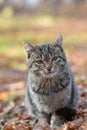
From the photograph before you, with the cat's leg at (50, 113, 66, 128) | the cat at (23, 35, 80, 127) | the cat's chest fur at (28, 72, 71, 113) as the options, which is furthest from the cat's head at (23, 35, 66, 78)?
the cat's leg at (50, 113, 66, 128)

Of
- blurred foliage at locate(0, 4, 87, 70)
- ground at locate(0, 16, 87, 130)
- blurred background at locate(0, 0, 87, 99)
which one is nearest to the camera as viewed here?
ground at locate(0, 16, 87, 130)

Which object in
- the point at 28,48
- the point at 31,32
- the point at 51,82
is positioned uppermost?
the point at 31,32

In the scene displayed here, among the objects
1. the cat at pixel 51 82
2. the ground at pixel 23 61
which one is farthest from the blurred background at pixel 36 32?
the cat at pixel 51 82

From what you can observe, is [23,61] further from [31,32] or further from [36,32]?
[36,32]

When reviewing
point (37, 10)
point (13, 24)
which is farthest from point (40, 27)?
point (37, 10)

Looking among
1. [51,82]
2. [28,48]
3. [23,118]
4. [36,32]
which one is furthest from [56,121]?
[36,32]

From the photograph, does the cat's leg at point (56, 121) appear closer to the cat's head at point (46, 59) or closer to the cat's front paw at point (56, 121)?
the cat's front paw at point (56, 121)

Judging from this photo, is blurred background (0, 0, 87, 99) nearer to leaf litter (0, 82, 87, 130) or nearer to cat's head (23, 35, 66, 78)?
leaf litter (0, 82, 87, 130)
